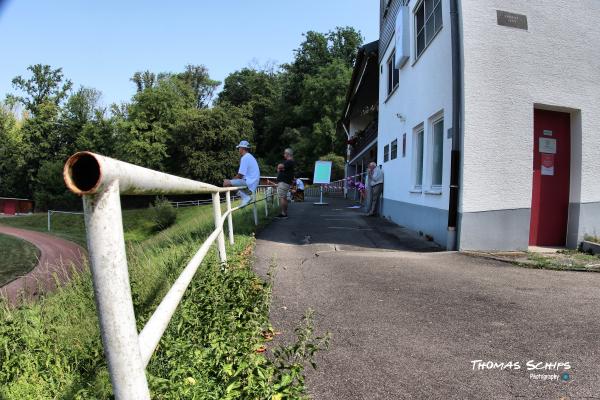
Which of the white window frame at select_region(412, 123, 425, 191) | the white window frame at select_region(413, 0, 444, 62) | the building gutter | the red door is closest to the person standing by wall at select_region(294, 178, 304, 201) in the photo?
the white window frame at select_region(412, 123, 425, 191)

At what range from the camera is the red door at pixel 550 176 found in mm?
7801

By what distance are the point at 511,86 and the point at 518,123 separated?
23.0 inches

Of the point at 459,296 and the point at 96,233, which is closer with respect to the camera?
the point at 96,233

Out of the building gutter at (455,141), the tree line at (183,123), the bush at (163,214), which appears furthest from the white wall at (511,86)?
the tree line at (183,123)

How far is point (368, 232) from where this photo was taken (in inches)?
403

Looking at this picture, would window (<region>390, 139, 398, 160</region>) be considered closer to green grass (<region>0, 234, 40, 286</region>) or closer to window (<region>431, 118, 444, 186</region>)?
window (<region>431, 118, 444, 186</region>)

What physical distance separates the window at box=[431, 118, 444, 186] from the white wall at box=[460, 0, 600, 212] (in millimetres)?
1576

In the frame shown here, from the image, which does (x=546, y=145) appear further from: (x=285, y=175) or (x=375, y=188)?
(x=375, y=188)

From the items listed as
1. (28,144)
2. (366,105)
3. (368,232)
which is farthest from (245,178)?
(28,144)

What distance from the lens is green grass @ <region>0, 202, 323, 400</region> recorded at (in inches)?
86.0

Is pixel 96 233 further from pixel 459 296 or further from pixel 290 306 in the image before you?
pixel 459 296

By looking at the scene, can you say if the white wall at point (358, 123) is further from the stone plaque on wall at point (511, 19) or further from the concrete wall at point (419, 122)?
the stone plaque on wall at point (511, 19)

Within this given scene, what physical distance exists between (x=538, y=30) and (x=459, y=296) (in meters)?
5.07

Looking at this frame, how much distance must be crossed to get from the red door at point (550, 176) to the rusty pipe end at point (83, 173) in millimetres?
7979
